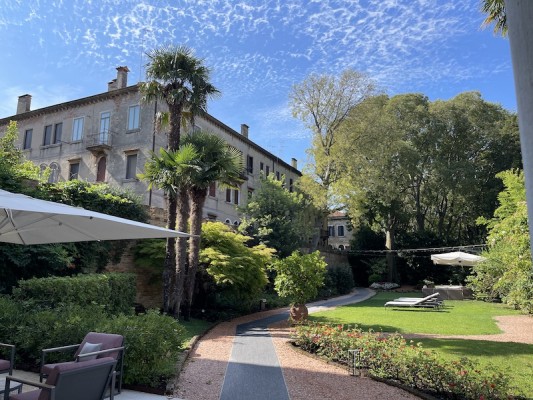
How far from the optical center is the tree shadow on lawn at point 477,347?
9.10 m

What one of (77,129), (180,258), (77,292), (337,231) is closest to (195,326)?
(180,258)

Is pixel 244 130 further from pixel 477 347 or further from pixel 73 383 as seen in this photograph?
pixel 73 383

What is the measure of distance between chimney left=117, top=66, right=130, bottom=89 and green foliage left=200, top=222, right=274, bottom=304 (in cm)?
1648

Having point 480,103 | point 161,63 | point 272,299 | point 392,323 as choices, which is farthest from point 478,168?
point 161,63

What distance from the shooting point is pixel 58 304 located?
8.73 meters

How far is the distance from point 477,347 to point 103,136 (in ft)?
85.6

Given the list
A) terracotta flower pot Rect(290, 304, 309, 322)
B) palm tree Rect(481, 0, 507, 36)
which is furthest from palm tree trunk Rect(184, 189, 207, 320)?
palm tree Rect(481, 0, 507, 36)

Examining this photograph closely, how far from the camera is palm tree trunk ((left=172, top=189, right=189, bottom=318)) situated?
48.0ft

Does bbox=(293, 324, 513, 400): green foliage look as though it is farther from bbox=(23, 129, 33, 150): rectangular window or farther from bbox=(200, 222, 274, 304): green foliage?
bbox=(23, 129, 33, 150): rectangular window

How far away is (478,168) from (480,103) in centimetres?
603

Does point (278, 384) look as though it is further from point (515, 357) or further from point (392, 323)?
point (392, 323)

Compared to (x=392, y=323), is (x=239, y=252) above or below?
above

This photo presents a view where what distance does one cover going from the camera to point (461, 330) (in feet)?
41.1

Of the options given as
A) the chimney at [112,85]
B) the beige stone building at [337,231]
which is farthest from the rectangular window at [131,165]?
the beige stone building at [337,231]
